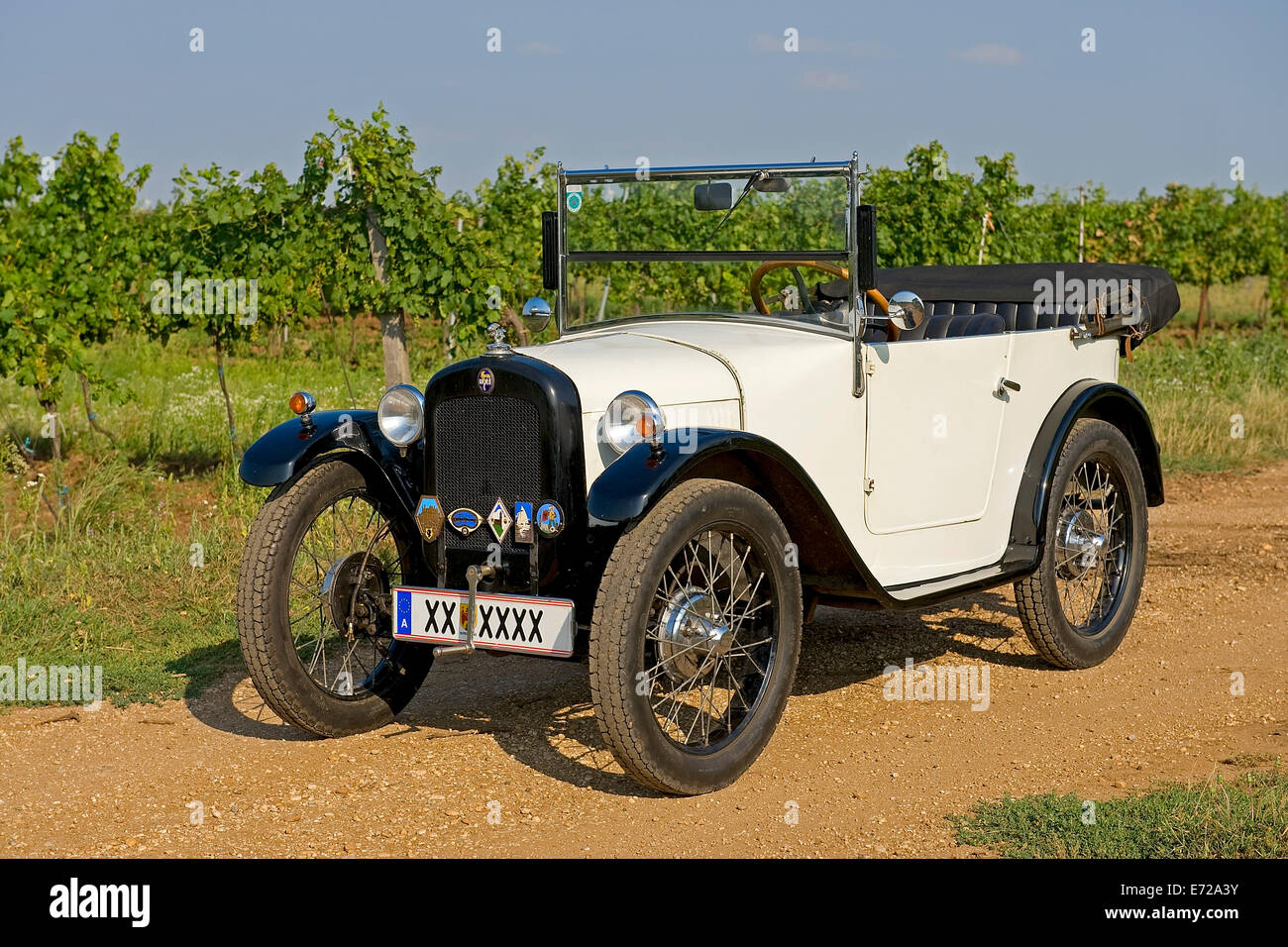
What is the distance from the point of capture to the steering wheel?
5.22m

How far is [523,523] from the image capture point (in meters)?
4.54

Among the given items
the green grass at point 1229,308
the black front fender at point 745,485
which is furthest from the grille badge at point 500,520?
the green grass at point 1229,308

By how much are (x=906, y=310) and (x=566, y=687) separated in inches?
83.6

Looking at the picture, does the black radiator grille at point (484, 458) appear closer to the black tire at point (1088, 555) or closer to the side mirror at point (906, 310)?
the side mirror at point (906, 310)

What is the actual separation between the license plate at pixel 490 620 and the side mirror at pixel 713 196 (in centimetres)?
191

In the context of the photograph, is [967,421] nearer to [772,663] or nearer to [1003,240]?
[772,663]

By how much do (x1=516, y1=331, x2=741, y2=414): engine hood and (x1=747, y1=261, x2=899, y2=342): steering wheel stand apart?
72cm

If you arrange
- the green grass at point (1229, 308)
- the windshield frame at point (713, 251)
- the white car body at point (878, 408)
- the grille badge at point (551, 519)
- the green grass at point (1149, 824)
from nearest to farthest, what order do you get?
the green grass at point (1149, 824)
the grille badge at point (551, 519)
the white car body at point (878, 408)
the windshield frame at point (713, 251)
the green grass at point (1229, 308)

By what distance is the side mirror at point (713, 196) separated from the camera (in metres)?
5.39

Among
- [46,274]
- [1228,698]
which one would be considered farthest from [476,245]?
[1228,698]

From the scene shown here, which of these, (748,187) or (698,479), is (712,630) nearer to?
(698,479)

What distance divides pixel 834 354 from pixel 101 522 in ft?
17.9

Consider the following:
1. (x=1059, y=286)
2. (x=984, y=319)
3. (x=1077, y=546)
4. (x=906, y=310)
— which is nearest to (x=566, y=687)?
(x=906, y=310)

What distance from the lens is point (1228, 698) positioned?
539 centimetres
